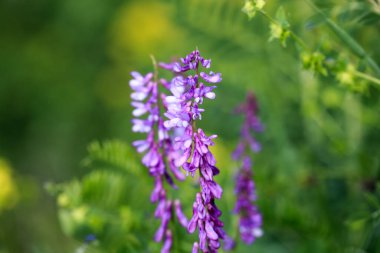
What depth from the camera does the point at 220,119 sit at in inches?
88.3

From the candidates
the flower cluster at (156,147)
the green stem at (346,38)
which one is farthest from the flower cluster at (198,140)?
the green stem at (346,38)

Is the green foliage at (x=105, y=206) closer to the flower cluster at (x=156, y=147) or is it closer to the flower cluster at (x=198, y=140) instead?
the flower cluster at (x=156, y=147)

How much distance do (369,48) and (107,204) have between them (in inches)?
36.0

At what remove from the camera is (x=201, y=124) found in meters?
2.52

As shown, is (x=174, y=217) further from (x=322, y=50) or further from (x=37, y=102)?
(x=37, y=102)

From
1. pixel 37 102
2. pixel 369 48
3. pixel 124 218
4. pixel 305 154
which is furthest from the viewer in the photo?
pixel 37 102

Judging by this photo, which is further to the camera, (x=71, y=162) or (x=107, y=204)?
(x=71, y=162)

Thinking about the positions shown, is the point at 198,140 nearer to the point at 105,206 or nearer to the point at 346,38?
the point at 346,38

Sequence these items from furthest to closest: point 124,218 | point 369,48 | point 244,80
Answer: point 244,80
point 369,48
point 124,218

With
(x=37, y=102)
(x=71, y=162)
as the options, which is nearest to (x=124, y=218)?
(x=71, y=162)

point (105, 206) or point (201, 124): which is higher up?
point (201, 124)

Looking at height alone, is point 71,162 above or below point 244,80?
above

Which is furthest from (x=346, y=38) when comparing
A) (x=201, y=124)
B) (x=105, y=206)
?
(x=201, y=124)

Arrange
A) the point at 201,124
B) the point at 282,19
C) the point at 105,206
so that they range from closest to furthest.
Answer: the point at 282,19 < the point at 105,206 < the point at 201,124
